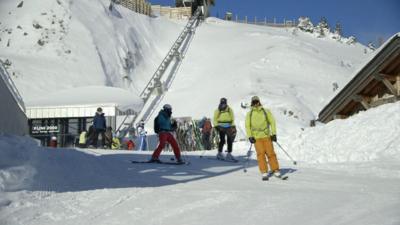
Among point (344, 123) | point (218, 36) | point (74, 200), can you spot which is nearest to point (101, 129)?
point (344, 123)

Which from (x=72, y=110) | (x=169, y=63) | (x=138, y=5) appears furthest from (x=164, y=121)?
(x=138, y=5)

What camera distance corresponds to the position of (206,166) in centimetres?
1231

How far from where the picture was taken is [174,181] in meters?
9.12

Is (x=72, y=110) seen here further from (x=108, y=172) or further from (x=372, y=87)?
(x=108, y=172)

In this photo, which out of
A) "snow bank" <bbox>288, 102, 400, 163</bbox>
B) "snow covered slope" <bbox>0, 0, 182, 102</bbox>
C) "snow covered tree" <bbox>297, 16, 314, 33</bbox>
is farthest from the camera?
"snow covered tree" <bbox>297, 16, 314, 33</bbox>

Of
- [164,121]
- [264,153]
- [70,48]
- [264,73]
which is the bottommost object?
[264,153]

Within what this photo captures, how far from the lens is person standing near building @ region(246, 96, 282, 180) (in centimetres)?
984

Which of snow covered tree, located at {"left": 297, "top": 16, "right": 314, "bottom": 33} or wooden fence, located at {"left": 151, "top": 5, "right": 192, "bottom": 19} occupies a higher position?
wooden fence, located at {"left": 151, "top": 5, "right": 192, "bottom": 19}

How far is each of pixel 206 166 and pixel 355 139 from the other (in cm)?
493

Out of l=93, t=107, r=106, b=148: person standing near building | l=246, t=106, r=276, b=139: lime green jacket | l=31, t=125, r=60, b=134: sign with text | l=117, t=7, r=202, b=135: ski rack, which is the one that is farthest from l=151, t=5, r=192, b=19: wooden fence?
l=246, t=106, r=276, b=139: lime green jacket

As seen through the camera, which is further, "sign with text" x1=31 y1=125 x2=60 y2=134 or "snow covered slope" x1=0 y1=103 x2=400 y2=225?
"sign with text" x1=31 y1=125 x2=60 y2=134

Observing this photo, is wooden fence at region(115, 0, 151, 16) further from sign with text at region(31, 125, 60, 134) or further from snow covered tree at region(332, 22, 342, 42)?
sign with text at region(31, 125, 60, 134)

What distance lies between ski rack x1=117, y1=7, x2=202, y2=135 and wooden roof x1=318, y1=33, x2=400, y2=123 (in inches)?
554

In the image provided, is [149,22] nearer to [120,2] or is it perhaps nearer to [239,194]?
[120,2]
